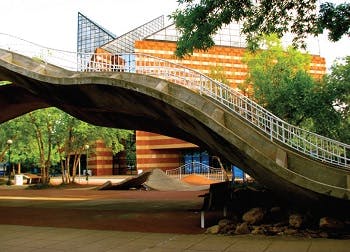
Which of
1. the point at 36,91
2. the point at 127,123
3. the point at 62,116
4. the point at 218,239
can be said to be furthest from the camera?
the point at 62,116

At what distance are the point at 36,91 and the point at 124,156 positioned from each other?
55.4 meters

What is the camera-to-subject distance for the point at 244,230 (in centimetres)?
1005

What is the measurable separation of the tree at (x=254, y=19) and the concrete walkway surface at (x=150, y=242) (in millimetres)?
6402

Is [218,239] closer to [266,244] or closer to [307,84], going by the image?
[266,244]

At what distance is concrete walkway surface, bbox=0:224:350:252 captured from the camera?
8.29 meters

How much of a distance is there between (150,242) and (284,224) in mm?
3840

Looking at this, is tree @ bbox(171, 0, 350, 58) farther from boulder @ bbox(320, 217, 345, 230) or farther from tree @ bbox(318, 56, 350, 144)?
tree @ bbox(318, 56, 350, 144)

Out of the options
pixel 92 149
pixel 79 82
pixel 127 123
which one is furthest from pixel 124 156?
pixel 79 82

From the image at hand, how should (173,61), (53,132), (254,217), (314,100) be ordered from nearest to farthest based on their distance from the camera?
(254,217), (314,100), (53,132), (173,61)

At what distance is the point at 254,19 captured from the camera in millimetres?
12547

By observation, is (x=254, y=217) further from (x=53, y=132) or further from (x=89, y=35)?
(x=89, y=35)

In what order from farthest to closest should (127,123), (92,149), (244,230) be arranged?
(92,149) → (127,123) → (244,230)

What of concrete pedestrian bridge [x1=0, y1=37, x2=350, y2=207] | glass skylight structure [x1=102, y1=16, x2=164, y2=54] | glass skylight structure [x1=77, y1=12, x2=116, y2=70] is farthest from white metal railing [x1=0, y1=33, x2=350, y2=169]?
glass skylight structure [x1=77, y1=12, x2=116, y2=70]

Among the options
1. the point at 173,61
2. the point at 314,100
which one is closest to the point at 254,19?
the point at 314,100
